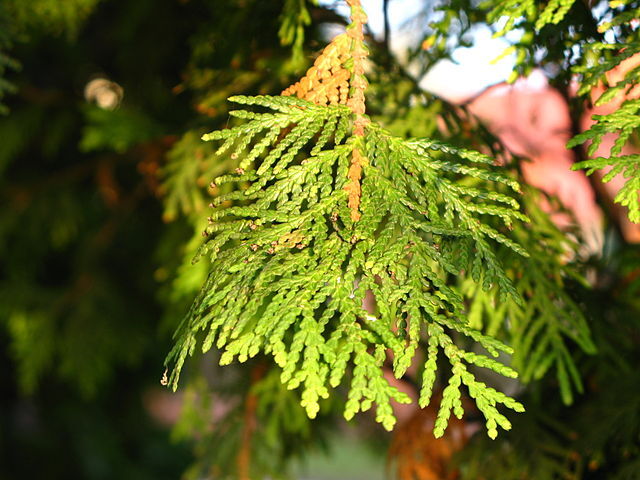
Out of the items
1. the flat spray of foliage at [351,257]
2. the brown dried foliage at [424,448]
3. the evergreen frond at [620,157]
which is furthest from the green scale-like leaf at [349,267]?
the brown dried foliage at [424,448]

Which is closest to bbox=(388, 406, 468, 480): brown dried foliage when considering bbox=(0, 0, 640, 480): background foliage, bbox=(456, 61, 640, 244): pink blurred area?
bbox=(0, 0, 640, 480): background foliage

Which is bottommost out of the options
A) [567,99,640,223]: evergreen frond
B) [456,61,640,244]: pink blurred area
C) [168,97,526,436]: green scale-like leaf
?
[168,97,526,436]: green scale-like leaf

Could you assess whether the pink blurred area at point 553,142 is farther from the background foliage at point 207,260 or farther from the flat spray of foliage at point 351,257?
the flat spray of foliage at point 351,257

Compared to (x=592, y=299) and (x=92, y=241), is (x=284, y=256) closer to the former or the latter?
(x=592, y=299)

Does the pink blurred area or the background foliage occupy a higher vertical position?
the pink blurred area

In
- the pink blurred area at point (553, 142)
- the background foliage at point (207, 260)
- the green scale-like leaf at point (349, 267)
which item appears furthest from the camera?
the pink blurred area at point (553, 142)

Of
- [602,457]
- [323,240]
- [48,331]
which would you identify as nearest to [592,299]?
[602,457]

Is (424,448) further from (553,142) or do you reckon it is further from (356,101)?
(553,142)

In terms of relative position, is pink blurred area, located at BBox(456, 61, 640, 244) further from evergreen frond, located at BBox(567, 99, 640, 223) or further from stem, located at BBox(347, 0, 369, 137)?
stem, located at BBox(347, 0, 369, 137)
